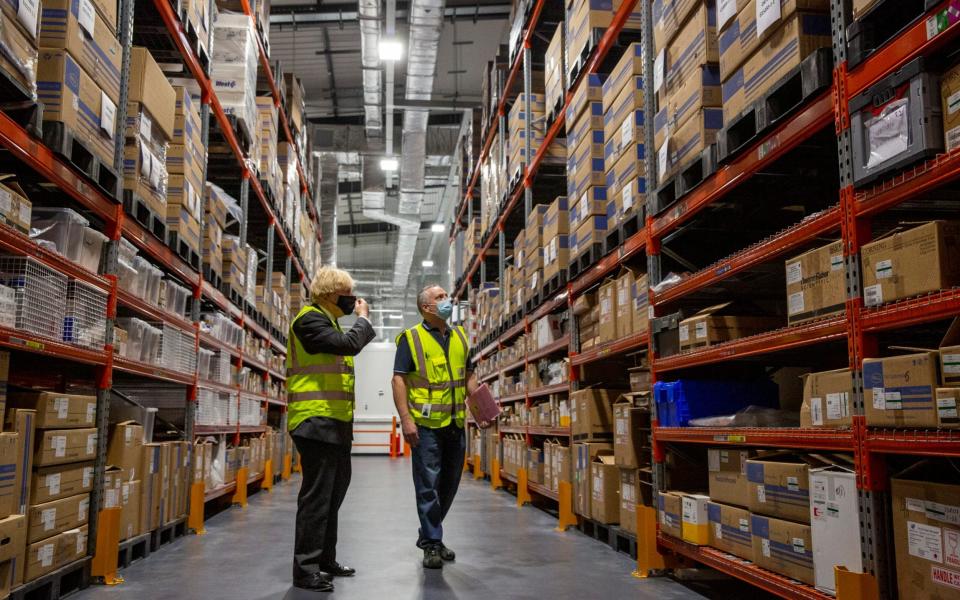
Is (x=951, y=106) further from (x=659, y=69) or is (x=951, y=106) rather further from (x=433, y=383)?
(x=433, y=383)

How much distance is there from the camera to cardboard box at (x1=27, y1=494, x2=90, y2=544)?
359 cm

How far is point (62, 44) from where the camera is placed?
384 centimetres

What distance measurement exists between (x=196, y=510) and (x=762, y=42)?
553 centimetres

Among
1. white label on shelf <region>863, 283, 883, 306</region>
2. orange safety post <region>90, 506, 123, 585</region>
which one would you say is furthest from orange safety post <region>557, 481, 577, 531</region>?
white label on shelf <region>863, 283, 883, 306</region>

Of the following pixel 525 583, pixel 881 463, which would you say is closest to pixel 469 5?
pixel 525 583

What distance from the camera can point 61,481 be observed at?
12.8 ft

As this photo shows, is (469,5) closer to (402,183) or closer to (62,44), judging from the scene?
(402,183)

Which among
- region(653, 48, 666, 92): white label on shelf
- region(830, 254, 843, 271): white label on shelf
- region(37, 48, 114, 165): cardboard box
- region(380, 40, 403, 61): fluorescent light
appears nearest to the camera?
region(830, 254, 843, 271): white label on shelf

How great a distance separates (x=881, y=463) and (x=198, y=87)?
6.06 metres

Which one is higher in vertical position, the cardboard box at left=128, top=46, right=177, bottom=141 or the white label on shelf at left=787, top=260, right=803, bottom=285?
the cardboard box at left=128, top=46, right=177, bottom=141

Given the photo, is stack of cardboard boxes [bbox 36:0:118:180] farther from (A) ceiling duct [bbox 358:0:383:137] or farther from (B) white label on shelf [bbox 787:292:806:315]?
(A) ceiling duct [bbox 358:0:383:137]

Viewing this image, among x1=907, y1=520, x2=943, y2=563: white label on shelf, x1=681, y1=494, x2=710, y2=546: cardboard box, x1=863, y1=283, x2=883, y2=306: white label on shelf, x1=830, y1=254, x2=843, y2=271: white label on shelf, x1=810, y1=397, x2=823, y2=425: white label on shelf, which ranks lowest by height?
x1=681, y1=494, x2=710, y2=546: cardboard box

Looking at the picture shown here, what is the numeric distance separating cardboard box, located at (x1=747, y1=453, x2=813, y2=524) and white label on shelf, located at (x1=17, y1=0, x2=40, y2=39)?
152 inches

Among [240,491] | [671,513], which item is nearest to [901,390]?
[671,513]
